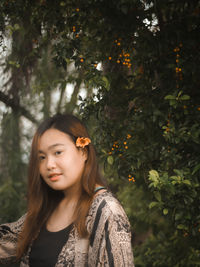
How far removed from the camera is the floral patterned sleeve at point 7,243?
184 centimetres

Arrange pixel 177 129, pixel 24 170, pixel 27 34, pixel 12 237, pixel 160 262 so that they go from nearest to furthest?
pixel 12 237, pixel 177 129, pixel 27 34, pixel 160 262, pixel 24 170

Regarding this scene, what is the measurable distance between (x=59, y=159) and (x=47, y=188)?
328 mm

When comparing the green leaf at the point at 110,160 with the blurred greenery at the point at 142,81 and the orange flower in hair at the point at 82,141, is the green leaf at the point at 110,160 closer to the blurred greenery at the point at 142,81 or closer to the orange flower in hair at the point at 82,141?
the blurred greenery at the point at 142,81

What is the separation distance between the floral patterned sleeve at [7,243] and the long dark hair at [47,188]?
0.08 metres

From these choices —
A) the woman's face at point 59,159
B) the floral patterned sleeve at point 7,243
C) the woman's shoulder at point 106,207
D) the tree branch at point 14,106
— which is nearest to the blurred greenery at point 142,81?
the woman's shoulder at point 106,207

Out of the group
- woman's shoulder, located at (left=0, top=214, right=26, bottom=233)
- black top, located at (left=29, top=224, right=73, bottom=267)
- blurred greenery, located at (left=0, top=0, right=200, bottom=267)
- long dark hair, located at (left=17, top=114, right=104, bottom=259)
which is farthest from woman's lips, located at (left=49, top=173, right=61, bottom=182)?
blurred greenery, located at (left=0, top=0, right=200, bottom=267)

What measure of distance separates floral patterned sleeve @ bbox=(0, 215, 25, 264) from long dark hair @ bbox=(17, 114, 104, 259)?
3.3 inches

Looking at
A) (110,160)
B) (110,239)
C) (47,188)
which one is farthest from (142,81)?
(110,239)

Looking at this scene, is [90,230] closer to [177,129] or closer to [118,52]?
[177,129]

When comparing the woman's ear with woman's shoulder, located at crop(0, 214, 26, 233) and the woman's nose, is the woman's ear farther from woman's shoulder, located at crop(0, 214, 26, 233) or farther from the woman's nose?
woman's shoulder, located at crop(0, 214, 26, 233)

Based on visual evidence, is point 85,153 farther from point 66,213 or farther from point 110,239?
point 110,239

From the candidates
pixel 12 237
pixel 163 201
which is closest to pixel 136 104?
pixel 163 201

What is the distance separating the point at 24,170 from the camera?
13.5 ft

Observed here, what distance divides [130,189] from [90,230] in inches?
56.4
